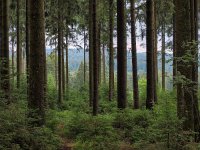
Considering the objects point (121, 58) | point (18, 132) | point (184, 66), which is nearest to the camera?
point (18, 132)

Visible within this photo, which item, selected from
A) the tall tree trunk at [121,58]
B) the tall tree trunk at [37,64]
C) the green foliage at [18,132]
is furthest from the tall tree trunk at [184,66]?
the tall tree trunk at [121,58]

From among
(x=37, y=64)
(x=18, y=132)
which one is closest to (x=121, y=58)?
(x=37, y=64)

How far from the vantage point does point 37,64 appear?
9.54 metres

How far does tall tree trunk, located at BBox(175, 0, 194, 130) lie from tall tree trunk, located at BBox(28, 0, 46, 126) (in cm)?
346

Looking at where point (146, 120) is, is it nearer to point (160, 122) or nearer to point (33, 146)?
point (160, 122)

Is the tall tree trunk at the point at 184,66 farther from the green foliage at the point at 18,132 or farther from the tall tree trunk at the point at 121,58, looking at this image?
the tall tree trunk at the point at 121,58

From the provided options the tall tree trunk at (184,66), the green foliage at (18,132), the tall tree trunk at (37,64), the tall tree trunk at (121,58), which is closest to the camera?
the green foliage at (18,132)

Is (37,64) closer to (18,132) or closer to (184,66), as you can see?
(18,132)

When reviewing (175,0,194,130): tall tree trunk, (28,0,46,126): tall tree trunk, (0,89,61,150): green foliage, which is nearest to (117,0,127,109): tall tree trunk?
(175,0,194,130): tall tree trunk

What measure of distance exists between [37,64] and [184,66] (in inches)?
146

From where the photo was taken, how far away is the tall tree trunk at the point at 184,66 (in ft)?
29.7

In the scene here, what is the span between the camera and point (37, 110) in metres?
9.41

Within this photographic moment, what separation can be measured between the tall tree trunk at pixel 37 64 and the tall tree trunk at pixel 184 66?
3.46 meters

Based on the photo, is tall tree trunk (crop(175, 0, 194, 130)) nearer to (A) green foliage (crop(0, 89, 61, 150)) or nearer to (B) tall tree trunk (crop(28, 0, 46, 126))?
(A) green foliage (crop(0, 89, 61, 150))
